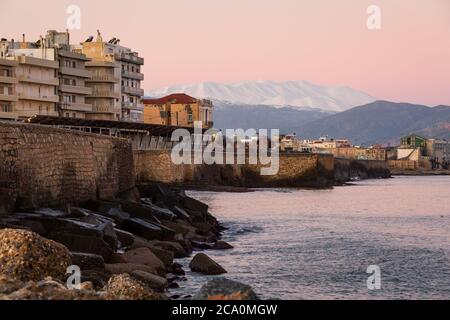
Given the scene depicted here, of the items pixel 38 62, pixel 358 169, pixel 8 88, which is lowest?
pixel 358 169

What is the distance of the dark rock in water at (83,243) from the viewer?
17953mm

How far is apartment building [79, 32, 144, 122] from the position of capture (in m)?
92.1

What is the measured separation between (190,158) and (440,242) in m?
43.6

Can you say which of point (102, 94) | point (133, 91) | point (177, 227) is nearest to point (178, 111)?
point (133, 91)

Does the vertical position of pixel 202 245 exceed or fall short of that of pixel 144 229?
it falls short

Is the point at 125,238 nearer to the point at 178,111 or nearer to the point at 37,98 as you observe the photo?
the point at 37,98

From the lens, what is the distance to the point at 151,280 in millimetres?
17016

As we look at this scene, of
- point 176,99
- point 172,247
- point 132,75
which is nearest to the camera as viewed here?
point 172,247

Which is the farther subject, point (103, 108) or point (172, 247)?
point (103, 108)

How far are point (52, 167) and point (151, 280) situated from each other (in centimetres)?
1023

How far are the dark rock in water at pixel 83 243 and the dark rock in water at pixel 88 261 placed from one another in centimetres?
190

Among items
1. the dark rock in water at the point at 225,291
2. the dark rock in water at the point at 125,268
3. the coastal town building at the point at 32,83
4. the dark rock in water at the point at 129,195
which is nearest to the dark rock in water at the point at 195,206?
the dark rock in water at the point at 129,195

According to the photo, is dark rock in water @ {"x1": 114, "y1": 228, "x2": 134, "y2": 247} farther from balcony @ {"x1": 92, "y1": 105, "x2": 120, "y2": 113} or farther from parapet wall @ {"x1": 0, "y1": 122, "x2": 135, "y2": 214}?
balcony @ {"x1": 92, "y1": 105, "x2": 120, "y2": 113}

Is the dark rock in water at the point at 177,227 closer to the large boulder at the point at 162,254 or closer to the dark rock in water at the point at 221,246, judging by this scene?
the dark rock in water at the point at 221,246
